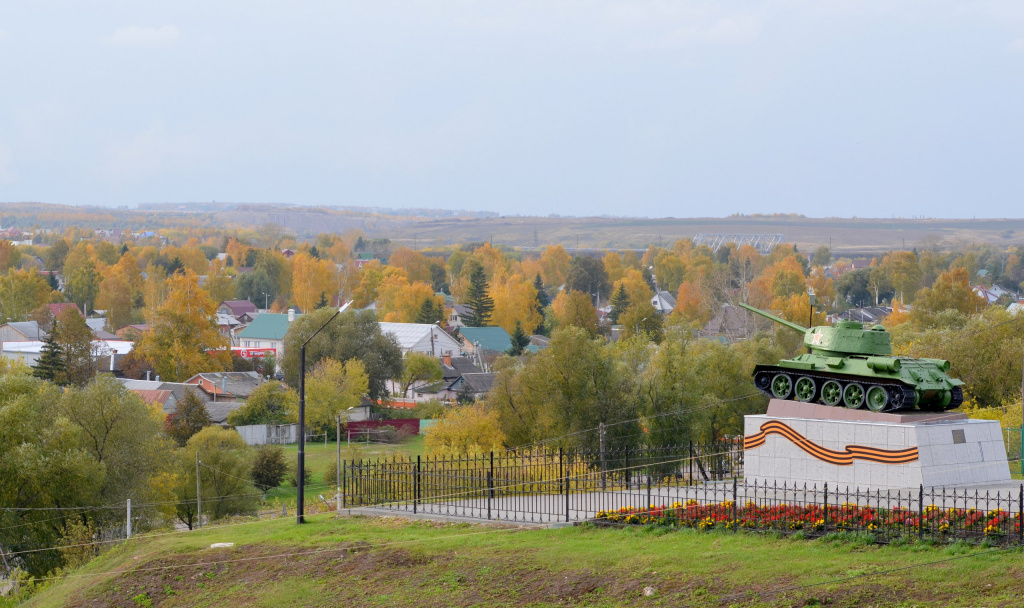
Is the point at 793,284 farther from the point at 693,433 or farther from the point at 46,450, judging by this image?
the point at 46,450

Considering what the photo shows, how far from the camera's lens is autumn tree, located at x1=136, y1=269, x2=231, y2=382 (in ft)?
237

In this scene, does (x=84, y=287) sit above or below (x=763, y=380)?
below

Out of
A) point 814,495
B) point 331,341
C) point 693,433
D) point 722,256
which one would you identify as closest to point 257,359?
point 331,341

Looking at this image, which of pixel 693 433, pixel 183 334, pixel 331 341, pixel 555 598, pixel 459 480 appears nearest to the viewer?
pixel 555 598

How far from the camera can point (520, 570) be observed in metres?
17.7

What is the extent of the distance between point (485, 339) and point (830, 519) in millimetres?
77911

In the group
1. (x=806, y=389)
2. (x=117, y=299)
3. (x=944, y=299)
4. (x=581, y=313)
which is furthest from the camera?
(x=117, y=299)

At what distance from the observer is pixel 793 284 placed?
101062mm

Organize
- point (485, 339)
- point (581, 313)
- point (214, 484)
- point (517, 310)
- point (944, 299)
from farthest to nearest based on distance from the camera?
1. point (517, 310)
2. point (485, 339)
3. point (581, 313)
4. point (944, 299)
5. point (214, 484)

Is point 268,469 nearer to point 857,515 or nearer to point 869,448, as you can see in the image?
point 869,448

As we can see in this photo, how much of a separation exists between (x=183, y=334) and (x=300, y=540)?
2117 inches

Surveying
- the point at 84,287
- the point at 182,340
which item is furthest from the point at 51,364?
the point at 84,287

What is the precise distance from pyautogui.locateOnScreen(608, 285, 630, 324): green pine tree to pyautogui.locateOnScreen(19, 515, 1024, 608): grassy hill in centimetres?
8698

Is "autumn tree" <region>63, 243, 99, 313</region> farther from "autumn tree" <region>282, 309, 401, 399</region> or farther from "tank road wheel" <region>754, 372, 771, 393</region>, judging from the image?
"tank road wheel" <region>754, 372, 771, 393</region>
